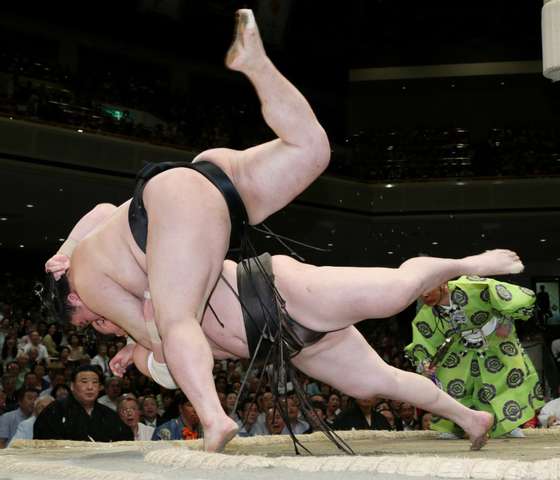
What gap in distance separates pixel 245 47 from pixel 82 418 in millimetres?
2661

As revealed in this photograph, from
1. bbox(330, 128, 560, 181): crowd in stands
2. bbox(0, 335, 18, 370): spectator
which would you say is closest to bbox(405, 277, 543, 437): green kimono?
bbox(0, 335, 18, 370): spectator

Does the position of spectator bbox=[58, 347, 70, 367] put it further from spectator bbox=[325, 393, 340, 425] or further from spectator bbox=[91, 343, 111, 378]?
spectator bbox=[325, 393, 340, 425]

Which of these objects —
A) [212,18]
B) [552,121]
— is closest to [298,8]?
[212,18]

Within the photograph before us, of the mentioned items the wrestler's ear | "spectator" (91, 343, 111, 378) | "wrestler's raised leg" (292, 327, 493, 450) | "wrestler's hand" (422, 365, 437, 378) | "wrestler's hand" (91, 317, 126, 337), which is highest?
the wrestler's ear

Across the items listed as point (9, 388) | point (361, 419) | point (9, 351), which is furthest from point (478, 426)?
point (9, 351)

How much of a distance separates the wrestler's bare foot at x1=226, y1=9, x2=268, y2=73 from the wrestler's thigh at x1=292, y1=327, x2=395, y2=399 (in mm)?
602

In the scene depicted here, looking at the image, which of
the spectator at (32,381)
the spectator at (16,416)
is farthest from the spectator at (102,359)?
the spectator at (16,416)

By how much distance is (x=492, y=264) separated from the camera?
180 centimetres

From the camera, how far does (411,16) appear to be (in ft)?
43.7

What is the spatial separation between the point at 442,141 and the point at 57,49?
5.28 metres

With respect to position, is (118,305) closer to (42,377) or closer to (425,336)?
(425,336)

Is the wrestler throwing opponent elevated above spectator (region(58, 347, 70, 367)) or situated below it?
above

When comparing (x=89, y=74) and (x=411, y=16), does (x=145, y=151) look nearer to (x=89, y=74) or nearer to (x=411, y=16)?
(x=89, y=74)

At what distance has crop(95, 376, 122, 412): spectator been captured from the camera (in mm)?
5172
